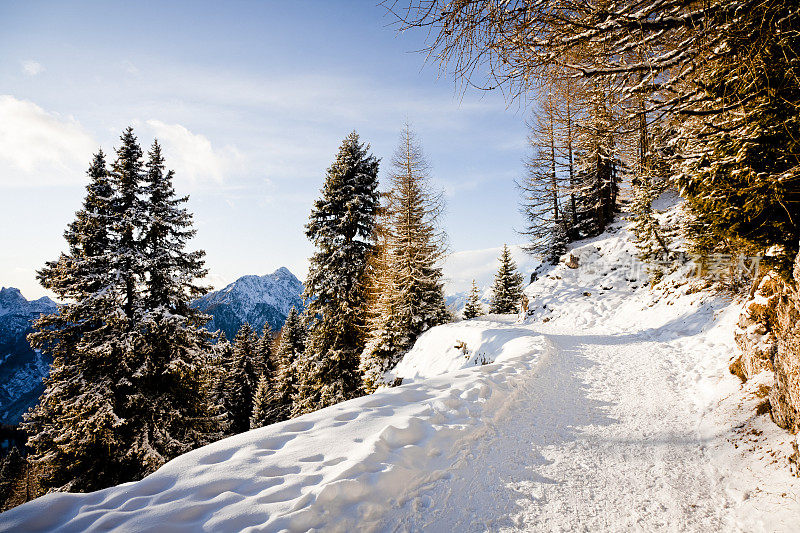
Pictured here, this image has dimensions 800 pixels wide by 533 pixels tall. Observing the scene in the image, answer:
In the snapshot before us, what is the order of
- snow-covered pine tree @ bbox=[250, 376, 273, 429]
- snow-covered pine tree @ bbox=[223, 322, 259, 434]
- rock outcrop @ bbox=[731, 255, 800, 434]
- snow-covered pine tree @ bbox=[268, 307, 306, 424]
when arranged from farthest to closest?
1. snow-covered pine tree @ bbox=[223, 322, 259, 434]
2. snow-covered pine tree @ bbox=[250, 376, 273, 429]
3. snow-covered pine tree @ bbox=[268, 307, 306, 424]
4. rock outcrop @ bbox=[731, 255, 800, 434]

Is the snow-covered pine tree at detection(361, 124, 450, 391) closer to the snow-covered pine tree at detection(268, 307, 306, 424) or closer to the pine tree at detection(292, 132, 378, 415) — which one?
the pine tree at detection(292, 132, 378, 415)

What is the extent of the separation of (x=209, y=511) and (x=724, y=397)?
6290mm

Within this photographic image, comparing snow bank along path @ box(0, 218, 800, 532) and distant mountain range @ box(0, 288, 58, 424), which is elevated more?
snow bank along path @ box(0, 218, 800, 532)

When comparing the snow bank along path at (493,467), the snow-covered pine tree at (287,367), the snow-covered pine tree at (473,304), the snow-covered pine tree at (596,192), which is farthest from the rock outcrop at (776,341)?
the snow-covered pine tree at (473,304)

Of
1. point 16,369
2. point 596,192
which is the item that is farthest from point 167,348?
point 16,369

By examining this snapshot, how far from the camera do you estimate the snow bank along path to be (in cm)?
239

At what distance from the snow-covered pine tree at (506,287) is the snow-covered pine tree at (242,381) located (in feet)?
73.4

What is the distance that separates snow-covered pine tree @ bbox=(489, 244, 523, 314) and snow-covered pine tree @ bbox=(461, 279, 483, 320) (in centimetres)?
278

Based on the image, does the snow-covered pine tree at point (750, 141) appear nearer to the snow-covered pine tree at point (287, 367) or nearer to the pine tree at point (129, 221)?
the pine tree at point (129, 221)

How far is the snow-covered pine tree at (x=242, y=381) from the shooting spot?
2759 centimetres

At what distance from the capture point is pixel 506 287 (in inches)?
1014

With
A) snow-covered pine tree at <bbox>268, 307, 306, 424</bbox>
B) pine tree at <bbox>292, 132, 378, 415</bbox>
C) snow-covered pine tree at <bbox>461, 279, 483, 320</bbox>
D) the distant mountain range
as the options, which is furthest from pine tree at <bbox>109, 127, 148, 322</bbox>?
the distant mountain range

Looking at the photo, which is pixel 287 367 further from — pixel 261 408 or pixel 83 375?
pixel 83 375

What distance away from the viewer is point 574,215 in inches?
864
